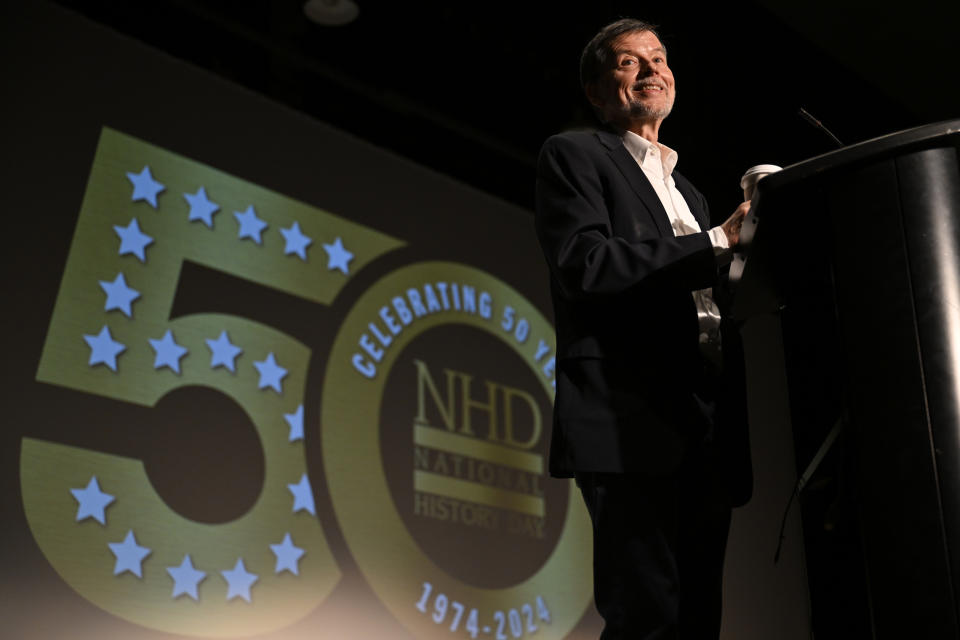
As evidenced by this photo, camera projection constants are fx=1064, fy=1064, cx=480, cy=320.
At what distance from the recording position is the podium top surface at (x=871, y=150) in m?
1.11

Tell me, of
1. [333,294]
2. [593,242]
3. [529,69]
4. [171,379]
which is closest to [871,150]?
[593,242]

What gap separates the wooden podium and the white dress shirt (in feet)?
0.77

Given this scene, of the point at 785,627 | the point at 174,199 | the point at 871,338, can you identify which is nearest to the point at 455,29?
the point at 174,199

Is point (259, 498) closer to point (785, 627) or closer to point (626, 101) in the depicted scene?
point (626, 101)

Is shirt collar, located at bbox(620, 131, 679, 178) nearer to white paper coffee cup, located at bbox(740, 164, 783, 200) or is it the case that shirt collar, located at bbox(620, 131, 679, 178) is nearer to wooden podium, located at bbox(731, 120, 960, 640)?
white paper coffee cup, located at bbox(740, 164, 783, 200)

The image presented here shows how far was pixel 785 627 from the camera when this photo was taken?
4383mm

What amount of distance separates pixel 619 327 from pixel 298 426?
6.78 ft

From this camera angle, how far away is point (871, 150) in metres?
1.15

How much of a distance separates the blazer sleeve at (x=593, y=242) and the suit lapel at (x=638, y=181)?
0.02 metres

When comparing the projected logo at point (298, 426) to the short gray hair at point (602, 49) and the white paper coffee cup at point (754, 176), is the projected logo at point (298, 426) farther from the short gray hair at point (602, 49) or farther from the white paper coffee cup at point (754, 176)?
the white paper coffee cup at point (754, 176)

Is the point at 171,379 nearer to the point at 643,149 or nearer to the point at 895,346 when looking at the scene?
the point at 643,149

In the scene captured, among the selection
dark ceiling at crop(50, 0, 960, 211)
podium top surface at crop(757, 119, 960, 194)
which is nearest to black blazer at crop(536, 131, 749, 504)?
podium top surface at crop(757, 119, 960, 194)

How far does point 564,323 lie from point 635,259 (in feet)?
0.50

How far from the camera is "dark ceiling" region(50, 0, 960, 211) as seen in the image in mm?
3812
